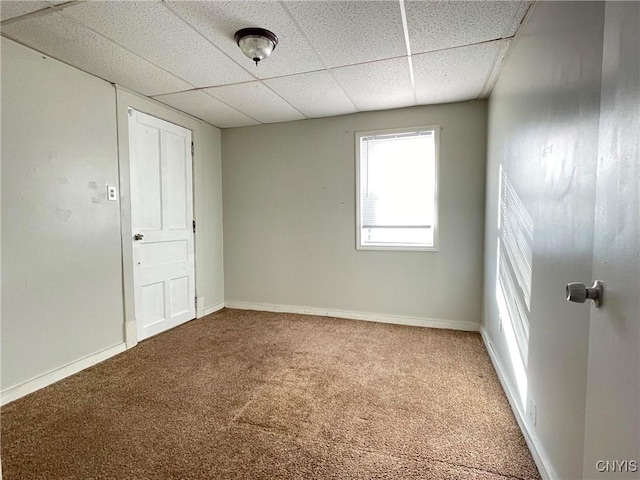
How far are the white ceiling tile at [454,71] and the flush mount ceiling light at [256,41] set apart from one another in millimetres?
1087

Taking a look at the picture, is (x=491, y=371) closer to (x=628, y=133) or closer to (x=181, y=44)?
(x=628, y=133)

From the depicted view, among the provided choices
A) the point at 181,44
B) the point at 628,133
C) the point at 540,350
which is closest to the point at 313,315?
the point at 540,350

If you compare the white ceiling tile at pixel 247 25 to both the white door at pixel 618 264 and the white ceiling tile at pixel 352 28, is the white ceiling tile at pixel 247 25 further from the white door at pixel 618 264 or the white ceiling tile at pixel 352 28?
the white door at pixel 618 264

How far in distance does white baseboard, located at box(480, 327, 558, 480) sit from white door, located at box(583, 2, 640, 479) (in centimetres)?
61

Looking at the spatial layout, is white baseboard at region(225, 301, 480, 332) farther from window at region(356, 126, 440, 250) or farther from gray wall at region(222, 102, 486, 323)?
window at region(356, 126, 440, 250)

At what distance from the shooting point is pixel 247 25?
1950 mm

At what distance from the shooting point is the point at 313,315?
390cm

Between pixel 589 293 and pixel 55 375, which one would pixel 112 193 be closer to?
pixel 55 375

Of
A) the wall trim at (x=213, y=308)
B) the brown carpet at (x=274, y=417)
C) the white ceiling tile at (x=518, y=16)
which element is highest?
the white ceiling tile at (x=518, y=16)

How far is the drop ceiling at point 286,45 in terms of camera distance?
5.94ft

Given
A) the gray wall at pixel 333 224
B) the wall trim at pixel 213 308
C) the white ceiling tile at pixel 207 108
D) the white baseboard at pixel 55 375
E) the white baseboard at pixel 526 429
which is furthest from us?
the wall trim at pixel 213 308

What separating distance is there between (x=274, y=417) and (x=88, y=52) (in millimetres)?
2872

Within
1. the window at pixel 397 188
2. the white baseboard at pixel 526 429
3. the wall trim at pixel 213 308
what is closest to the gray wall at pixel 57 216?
the wall trim at pixel 213 308

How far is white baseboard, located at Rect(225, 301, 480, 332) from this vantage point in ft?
11.1
